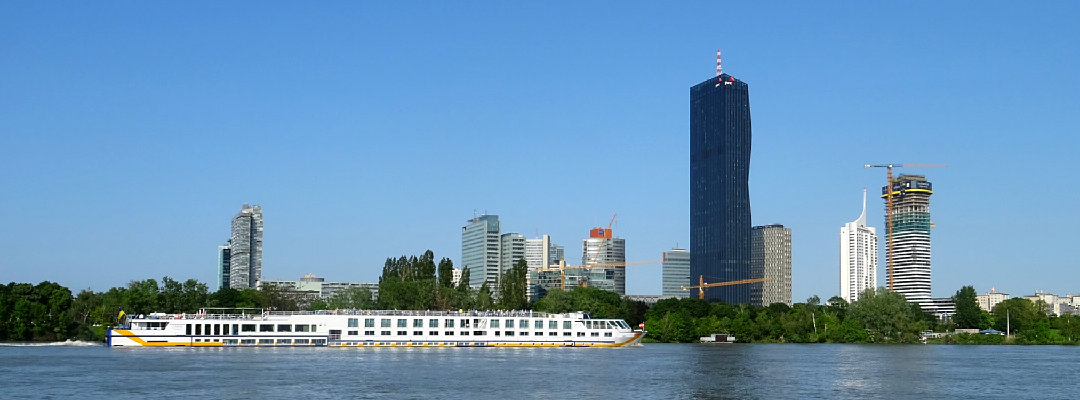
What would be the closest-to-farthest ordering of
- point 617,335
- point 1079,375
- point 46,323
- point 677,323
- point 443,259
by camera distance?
point 1079,375
point 617,335
point 46,323
point 677,323
point 443,259

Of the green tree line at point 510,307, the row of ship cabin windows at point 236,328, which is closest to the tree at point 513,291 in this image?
the green tree line at point 510,307

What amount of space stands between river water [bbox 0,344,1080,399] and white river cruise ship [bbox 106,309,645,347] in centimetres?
575

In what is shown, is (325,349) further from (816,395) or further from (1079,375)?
(1079,375)

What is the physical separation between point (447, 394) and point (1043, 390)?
4165cm

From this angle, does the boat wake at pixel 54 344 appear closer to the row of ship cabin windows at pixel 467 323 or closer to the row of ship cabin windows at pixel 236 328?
the row of ship cabin windows at pixel 236 328

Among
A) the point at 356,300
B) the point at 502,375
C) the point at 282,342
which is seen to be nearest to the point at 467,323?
the point at 282,342

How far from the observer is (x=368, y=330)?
126m

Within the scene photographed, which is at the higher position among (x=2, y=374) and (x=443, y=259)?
(x=443, y=259)

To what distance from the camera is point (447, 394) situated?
65.4 metres

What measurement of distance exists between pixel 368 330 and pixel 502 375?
161 feet

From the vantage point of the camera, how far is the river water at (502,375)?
2650 inches

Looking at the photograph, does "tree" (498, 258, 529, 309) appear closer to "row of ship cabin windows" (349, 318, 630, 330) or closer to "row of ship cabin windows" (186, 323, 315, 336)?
"row of ship cabin windows" (349, 318, 630, 330)

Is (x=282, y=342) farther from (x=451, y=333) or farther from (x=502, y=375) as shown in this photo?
(x=502, y=375)

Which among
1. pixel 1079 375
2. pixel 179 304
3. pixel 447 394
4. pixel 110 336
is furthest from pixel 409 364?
pixel 179 304
